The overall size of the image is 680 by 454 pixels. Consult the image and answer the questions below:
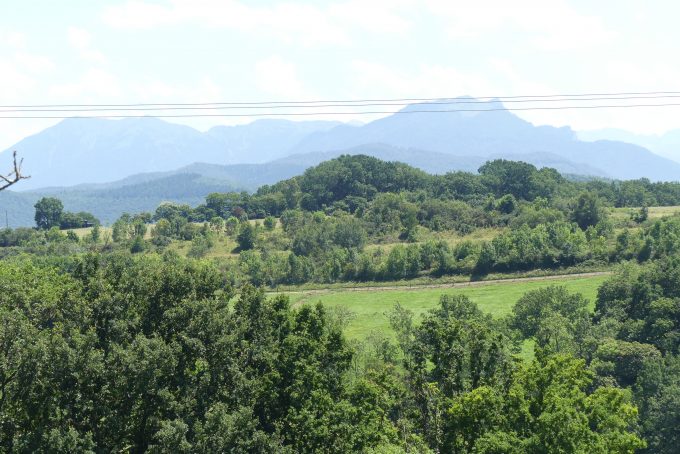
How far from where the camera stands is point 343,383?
30344 millimetres

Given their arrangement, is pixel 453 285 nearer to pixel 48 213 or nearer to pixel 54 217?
pixel 48 213

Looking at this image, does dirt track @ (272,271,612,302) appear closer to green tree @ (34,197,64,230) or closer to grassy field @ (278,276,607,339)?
grassy field @ (278,276,607,339)

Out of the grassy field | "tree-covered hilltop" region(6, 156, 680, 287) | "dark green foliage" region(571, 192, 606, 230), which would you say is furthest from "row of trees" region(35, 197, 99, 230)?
"dark green foliage" region(571, 192, 606, 230)

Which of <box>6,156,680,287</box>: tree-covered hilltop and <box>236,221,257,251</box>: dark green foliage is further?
<box>236,221,257,251</box>: dark green foliage

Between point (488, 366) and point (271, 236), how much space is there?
85294 mm

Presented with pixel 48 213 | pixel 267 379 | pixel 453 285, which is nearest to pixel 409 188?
pixel 453 285

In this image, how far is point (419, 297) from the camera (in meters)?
84.2

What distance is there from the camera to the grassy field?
7400 centimetres

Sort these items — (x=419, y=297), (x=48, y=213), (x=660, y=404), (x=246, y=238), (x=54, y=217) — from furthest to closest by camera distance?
(x=54, y=217) < (x=48, y=213) < (x=246, y=238) < (x=419, y=297) < (x=660, y=404)

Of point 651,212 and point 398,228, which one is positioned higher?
point 651,212

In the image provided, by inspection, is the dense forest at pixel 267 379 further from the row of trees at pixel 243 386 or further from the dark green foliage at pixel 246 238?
the dark green foliage at pixel 246 238

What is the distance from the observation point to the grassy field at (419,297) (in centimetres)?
7400

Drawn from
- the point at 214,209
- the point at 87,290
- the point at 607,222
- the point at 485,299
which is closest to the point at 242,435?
the point at 87,290

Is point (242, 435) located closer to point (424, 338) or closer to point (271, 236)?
point (424, 338)
